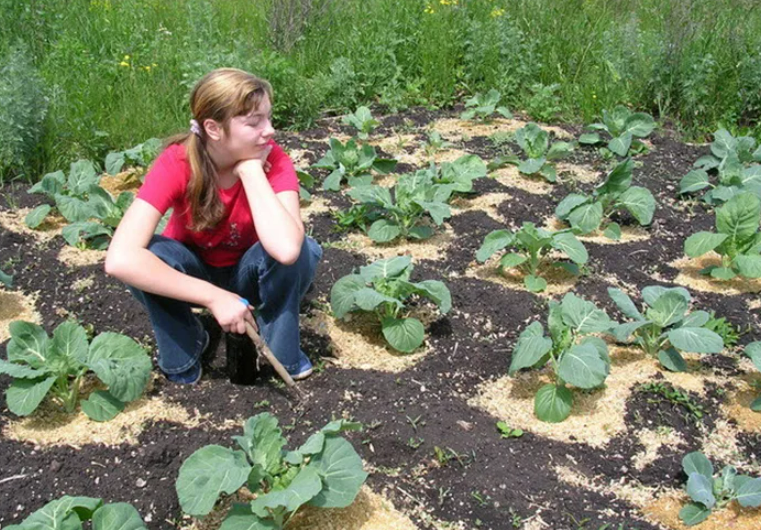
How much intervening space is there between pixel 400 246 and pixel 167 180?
1628mm

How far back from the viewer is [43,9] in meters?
6.48

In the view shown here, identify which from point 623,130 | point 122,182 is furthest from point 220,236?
point 623,130

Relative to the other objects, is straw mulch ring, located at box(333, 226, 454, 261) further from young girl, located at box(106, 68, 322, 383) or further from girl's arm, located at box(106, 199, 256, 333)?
girl's arm, located at box(106, 199, 256, 333)

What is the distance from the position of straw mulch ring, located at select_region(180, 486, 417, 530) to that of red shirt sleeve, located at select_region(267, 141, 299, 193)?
3.75ft

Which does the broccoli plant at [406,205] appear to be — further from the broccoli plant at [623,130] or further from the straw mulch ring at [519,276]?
the broccoli plant at [623,130]

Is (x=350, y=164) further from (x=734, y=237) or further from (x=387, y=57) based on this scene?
(x=734, y=237)

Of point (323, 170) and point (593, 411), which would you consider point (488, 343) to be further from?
point (323, 170)

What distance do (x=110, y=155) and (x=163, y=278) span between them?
224cm

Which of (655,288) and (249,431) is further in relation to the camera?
(655,288)

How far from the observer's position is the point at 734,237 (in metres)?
4.02

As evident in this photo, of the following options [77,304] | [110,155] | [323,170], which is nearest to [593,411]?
[77,304]

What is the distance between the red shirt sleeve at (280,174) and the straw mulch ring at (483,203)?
5.51ft

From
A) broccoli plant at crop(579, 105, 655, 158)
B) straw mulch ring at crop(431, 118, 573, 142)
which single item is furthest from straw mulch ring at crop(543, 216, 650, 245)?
straw mulch ring at crop(431, 118, 573, 142)

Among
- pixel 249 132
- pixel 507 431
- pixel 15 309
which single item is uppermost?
pixel 249 132
